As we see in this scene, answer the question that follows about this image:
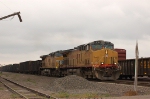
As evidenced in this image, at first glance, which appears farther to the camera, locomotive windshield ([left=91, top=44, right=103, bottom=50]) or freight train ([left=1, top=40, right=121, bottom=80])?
locomotive windshield ([left=91, top=44, right=103, bottom=50])

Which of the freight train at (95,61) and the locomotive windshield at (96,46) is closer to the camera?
the freight train at (95,61)

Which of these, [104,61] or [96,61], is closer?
[96,61]

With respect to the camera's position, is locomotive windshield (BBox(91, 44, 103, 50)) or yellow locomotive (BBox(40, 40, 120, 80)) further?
locomotive windshield (BBox(91, 44, 103, 50))

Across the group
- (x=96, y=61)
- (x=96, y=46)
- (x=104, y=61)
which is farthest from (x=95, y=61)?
(x=96, y=46)

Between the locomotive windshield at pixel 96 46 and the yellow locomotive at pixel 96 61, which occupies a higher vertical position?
the locomotive windshield at pixel 96 46

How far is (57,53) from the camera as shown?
135 ft

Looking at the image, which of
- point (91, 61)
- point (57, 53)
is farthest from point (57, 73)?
point (91, 61)

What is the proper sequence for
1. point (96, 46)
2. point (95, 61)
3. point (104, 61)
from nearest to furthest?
point (95, 61)
point (104, 61)
point (96, 46)

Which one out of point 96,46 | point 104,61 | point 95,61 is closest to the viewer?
point 95,61

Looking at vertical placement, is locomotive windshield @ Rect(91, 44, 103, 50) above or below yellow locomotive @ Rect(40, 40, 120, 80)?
above

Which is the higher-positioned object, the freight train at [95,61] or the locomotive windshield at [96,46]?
the locomotive windshield at [96,46]

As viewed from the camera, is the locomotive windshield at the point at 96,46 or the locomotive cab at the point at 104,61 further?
the locomotive windshield at the point at 96,46

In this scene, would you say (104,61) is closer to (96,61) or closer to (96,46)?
(96,61)

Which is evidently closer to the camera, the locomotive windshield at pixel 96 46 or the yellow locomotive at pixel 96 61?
the yellow locomotive at pixel 96 61
